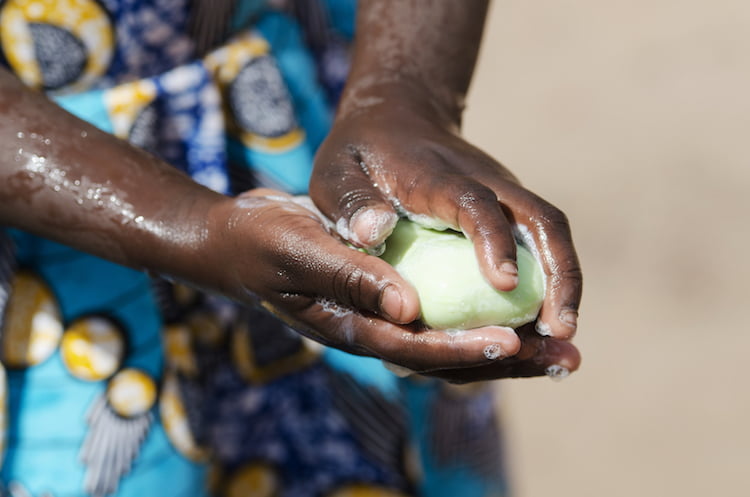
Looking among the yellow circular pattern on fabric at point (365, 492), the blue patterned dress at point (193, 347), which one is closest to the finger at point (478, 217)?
the blue patterned dress at point (193, 347)

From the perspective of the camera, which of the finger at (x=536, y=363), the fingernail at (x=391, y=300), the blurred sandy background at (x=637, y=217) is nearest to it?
the fingernail at (x=391, y=300)

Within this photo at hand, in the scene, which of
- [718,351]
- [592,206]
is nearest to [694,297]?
[718,351]

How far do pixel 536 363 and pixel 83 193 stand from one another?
2.04 ft

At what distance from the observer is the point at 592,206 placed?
163 inches

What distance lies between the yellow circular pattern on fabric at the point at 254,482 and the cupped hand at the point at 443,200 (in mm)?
708

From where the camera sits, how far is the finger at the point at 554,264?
1.13 m

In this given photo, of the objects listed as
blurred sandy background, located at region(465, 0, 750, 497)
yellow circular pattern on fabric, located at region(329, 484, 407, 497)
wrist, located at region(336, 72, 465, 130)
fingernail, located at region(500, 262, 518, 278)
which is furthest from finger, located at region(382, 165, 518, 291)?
blurred sandy background, located at region(465, 0, 750, 497)

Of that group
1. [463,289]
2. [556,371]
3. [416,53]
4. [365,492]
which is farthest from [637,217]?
[463,289]

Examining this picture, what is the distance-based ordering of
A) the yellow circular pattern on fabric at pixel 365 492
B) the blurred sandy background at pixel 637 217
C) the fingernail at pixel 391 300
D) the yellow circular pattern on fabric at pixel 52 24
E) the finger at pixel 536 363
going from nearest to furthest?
the fingernail at pixel 391 300, the finger at pixel 536 363, the yellow circular pattern on fabric at pixel 52 24, the yellow circular pattern on fabric at pixel 365 492, the blurred sandy background at pixel 637 217

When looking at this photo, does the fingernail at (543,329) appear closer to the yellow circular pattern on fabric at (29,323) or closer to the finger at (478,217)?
the finger at (478,217)

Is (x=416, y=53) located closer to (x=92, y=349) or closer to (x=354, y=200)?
(x=354, y=200)

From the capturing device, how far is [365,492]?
1685mm

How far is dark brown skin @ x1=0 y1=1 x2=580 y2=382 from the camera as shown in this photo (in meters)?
1.08

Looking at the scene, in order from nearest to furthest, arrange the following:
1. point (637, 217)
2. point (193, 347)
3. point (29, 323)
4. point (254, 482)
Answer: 1. point (29, 323)
2. point (193, 347)
3. point (254, 482)
4. point (637, 217)
